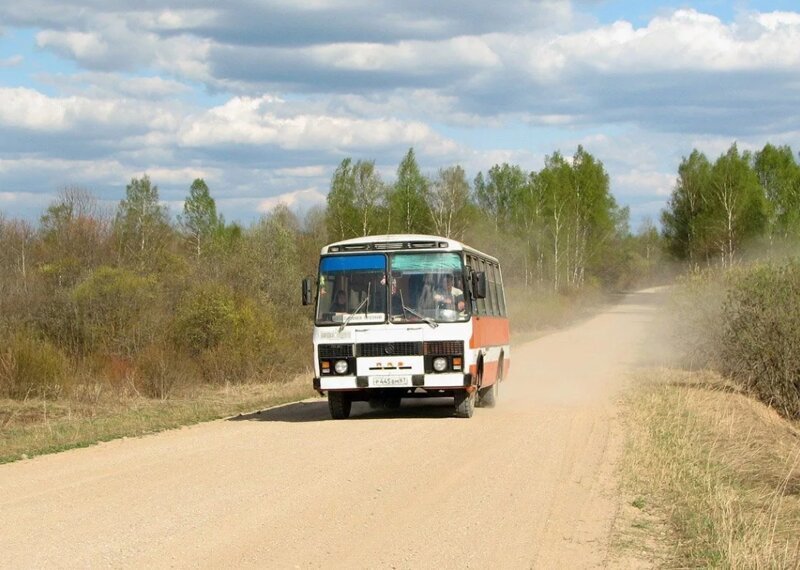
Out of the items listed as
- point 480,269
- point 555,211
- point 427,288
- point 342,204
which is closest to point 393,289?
point 427,288

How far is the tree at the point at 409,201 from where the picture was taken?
7519 cm

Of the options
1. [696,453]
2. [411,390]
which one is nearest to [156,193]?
[411,390]

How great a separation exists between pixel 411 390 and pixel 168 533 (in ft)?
32.4

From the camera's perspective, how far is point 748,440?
1734 centimetres

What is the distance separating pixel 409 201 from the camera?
75562 mm

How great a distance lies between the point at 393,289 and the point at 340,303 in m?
0.90

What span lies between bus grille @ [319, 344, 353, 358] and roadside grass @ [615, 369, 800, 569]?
4536 millimetres

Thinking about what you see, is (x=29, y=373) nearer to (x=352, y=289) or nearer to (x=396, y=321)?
(x=352, y=289)

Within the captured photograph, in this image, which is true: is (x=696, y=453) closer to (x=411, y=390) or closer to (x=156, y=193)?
(x=411, y=390)

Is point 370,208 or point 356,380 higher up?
point 370,208

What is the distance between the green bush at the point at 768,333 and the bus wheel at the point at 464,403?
8.82 metres

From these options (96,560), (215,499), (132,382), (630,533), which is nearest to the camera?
(96,560)

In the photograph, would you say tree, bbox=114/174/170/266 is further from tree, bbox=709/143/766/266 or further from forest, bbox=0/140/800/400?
tree, bbox=709/143/766/266

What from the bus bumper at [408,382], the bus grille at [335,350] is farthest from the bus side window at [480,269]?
the bus grille at [335,350]
